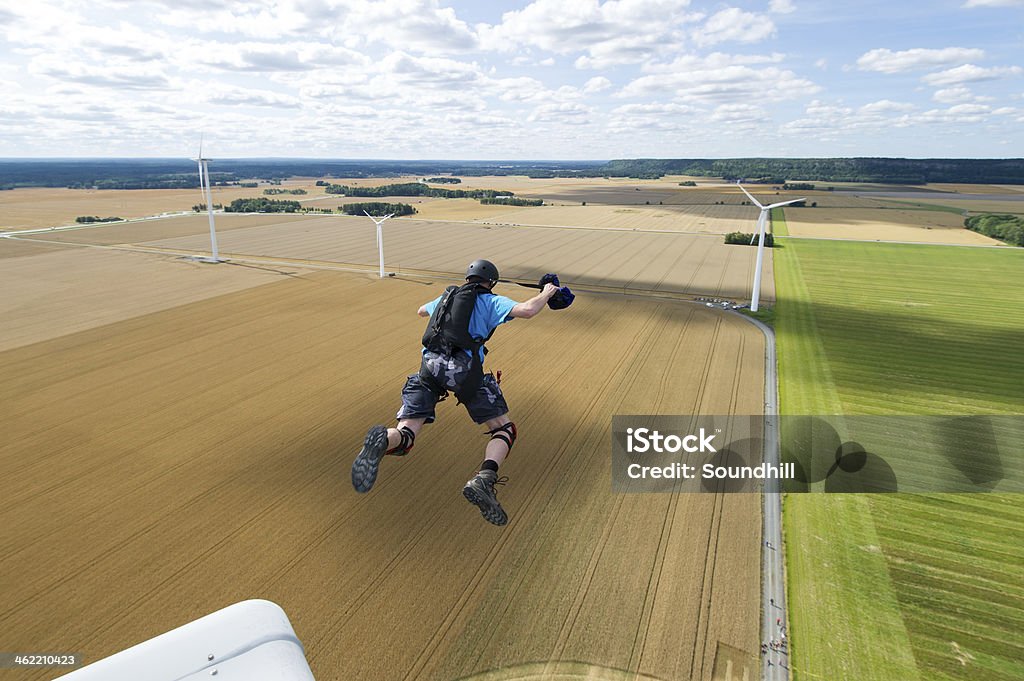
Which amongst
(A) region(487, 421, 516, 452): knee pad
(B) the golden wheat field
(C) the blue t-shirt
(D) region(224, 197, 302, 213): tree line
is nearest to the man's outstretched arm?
(C) the blue t-shirt

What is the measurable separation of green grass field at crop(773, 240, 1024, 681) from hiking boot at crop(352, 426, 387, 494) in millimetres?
9114

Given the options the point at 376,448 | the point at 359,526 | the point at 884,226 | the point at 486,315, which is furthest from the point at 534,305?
the point at 884,226

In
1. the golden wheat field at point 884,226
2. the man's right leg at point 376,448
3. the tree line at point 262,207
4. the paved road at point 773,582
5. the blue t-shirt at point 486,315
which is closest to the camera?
the paved road at point 773,582

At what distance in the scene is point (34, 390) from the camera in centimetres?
2098

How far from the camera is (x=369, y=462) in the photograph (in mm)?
10016

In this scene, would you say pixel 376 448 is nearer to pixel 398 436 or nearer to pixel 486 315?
pixel 398 436

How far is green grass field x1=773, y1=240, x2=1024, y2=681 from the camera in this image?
983 centimetres

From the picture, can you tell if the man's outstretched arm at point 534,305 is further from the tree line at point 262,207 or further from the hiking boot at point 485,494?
the tree line at point 262,207

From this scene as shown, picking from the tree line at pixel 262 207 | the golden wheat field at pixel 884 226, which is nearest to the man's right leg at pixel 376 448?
the golden wheat field at pixel 884 226

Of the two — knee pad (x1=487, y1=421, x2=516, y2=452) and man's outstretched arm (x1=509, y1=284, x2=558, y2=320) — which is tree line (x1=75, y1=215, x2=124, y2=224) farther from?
man's outstretched arm (x1=509, y1=284, x2=558, y2=320)

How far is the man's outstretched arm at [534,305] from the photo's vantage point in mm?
9648

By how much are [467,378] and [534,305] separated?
2510 millimetres

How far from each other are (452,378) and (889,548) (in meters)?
11.9

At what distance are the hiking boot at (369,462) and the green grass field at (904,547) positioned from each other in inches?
359
